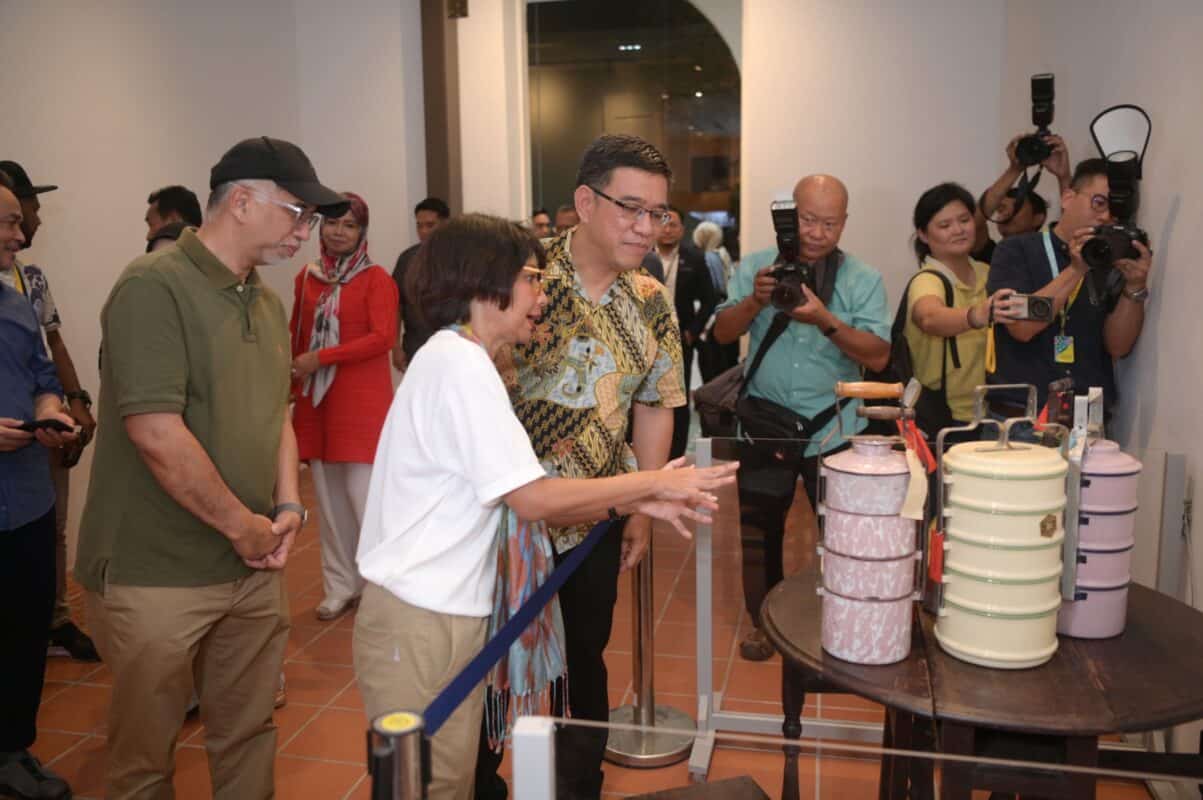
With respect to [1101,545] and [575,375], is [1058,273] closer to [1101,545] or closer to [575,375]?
[1101,545]

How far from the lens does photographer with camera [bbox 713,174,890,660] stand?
9.50 feet

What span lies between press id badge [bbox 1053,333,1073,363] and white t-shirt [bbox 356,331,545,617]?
70.2 inches

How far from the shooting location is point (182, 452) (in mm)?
1803

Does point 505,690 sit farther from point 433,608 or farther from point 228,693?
point 228,693

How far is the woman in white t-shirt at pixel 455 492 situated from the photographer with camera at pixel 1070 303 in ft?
4.64

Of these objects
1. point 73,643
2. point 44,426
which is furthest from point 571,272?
point 73,643

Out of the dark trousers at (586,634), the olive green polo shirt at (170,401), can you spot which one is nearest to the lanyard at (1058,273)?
the dark trousers at (586,634)

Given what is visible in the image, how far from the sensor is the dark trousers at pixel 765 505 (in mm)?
2609

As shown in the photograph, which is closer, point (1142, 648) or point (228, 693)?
point (1142, 648)

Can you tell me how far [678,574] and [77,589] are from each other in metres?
2.66

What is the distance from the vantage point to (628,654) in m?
3.46

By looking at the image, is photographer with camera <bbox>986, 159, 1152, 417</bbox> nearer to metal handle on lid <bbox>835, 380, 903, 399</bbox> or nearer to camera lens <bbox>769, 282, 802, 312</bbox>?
camera lens <bbox>769, 282, 802, 312</bbox>

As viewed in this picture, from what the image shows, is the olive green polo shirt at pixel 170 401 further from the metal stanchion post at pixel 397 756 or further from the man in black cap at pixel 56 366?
the man in black cap at pixel 56 366

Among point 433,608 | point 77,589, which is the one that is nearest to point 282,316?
point 433,608
